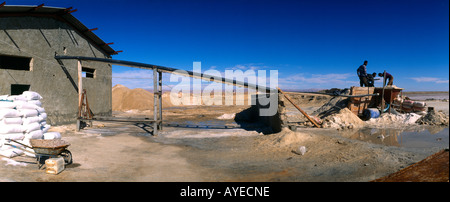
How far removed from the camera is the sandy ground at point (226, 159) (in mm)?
5805

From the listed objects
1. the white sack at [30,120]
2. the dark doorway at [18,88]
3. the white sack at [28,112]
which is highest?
the dark doorway at [18,88]

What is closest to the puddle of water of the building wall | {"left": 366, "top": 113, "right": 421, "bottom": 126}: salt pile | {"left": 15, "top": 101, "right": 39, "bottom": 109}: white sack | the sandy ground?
the sandy ground

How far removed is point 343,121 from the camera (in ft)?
41.0

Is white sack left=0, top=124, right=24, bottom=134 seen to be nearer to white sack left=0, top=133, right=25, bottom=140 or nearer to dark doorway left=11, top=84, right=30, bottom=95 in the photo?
white sack left=0, top=133, right=25, bottom=140

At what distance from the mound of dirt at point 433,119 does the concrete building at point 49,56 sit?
17.8 m

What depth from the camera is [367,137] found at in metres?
9.82

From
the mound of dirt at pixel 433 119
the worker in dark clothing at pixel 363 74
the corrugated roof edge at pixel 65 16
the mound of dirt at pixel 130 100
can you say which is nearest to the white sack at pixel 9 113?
the corrugated roof edge at pixel 65 16

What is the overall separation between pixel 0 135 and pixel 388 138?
12723mm

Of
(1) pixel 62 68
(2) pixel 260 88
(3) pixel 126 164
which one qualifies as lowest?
(3) pixel 126 164

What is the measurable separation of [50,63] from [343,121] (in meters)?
14.9

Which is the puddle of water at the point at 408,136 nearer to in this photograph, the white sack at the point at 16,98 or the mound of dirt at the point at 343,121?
the mound of dirt at the point at 343,121

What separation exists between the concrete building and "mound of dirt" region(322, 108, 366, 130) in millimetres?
13365
